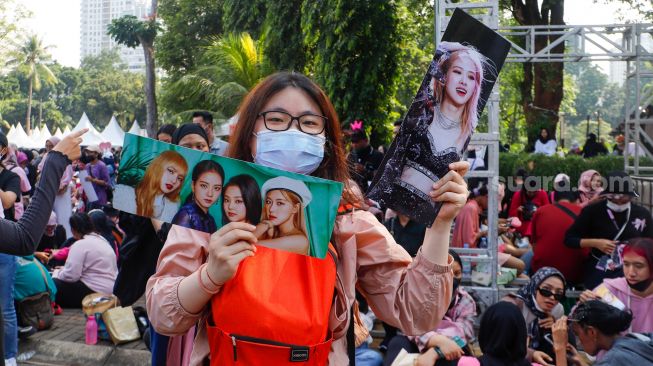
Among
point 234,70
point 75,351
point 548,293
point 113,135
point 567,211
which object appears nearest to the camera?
point 548,293

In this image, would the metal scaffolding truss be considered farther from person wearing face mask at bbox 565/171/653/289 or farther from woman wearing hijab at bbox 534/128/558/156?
woman wearing hijab at bbox 534/128/558/156

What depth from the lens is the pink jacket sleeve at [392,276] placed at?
70.4 inches

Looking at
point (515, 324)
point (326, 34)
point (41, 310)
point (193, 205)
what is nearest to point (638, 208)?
point (515, 324)

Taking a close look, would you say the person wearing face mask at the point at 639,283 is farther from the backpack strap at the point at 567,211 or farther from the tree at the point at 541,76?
the tree at the point at 541,76

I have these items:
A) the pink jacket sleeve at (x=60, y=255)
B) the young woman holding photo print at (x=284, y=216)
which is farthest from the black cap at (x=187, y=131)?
→ the pink jacket sleeve at (x=60, y=255)

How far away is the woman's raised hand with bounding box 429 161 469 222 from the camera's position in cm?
173

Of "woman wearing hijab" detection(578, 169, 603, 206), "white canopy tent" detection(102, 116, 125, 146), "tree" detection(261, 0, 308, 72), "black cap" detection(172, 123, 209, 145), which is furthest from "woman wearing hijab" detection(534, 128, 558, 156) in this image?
"white canopy tent" detection(102, 116, 125, 146)

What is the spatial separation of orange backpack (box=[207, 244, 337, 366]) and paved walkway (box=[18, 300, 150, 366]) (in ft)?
14.5

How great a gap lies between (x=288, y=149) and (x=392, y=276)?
46 centimetres

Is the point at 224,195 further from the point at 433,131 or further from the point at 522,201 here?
the point at 522,201

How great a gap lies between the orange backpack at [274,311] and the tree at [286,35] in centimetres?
1300

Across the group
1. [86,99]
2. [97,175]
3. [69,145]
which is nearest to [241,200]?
[69,145]

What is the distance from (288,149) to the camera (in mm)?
1814

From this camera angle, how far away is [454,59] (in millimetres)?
1758
